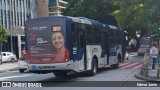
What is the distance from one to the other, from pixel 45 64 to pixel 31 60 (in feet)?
2.63

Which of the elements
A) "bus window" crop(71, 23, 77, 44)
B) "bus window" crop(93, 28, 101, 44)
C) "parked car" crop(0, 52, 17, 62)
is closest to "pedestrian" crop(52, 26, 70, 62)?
"bus window" crop(71, 23, 77, 44)

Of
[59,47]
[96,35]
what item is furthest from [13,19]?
[59,47]

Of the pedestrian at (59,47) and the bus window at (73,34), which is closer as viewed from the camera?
the pedestrian at (59,47)

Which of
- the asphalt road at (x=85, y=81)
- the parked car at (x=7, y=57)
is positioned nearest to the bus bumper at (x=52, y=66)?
the asphalt road at (x=85, y=81)

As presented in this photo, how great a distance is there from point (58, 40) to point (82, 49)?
2.00 m

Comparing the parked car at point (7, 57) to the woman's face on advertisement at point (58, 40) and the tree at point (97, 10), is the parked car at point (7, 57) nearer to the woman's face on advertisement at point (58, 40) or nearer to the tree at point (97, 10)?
the tree at point (97, 10)

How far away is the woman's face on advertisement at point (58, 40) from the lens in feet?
59.6

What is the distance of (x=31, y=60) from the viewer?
18.6 metres

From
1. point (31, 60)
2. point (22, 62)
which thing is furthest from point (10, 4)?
point (31, 60)

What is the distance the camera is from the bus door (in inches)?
765

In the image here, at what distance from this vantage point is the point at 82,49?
1981 centimetres

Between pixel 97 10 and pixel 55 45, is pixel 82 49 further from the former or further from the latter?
pixel 97 10

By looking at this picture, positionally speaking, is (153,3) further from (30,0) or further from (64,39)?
(30,0)

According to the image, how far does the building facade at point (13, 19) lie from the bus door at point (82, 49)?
1581 inches
